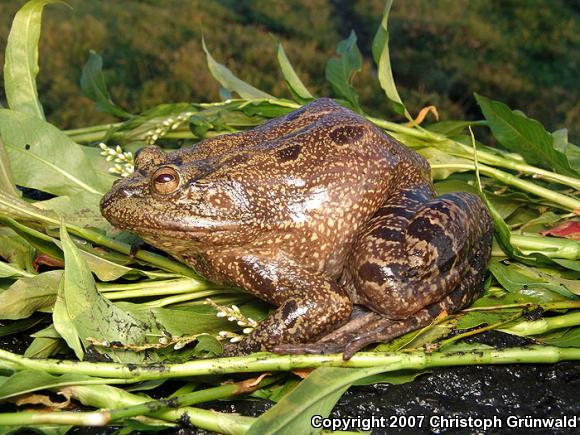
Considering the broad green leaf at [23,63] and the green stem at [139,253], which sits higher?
the broad green leaf at [23,63]

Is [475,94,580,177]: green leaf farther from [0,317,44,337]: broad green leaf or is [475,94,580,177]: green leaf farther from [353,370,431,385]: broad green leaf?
[0,317,44,337]: broad green leaf

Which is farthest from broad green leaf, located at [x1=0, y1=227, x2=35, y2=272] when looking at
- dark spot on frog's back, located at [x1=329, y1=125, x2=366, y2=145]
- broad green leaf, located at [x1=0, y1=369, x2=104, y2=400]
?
dark spot on frog's back, located at [x1=329, y1=125, x2=366, y2=145]

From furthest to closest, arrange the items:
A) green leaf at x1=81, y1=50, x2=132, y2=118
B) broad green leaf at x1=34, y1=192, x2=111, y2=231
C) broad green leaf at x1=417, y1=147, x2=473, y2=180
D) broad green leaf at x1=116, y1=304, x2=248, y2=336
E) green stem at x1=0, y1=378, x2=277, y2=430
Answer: green leaf at x1=81, y1=50, x2=132, y2=118 → broad green leaf at x1=417, y1=147, x2=473, y2=180 → broad green leaf at x1=34, y1=192, x2=111, y2=231 → broad green leaf at x1=116, y1=304, x2=248, y2=336 → green stem at x1=0, y1=378, x2=277, y2=430

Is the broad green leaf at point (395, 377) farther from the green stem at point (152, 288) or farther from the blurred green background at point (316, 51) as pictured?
the blurred green background at point (316, 51)

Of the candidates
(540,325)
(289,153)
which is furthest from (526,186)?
(289,153)

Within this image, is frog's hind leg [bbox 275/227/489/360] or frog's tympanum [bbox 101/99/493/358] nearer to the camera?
frog's hind leg [bbox 275/227/489/360]

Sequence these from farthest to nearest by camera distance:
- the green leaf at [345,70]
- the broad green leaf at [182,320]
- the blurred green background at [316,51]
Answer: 1. the blurred green background at [316,51]
2. the green leaf at [345,70]
3. the broad green leaf at [182,320]

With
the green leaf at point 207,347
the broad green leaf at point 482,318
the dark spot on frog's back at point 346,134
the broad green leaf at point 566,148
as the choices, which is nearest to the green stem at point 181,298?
the green leaf at point 207,347
